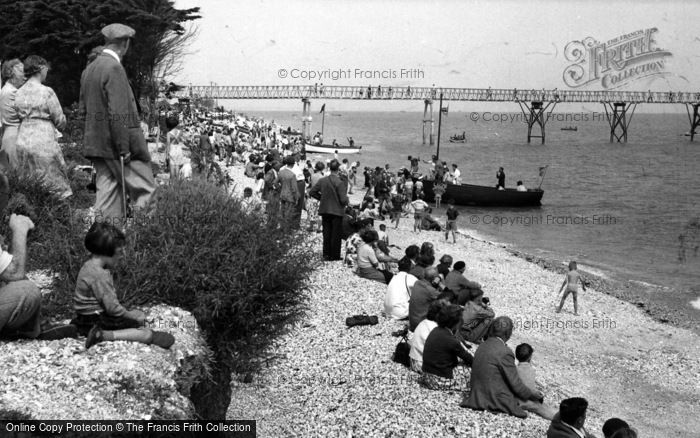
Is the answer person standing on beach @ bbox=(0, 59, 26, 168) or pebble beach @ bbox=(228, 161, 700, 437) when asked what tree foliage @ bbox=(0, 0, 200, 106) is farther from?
person standing on beach @ bbox=(0, 59, 26, 168)

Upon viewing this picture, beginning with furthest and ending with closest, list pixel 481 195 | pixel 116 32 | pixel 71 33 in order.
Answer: pixel 481 195 < pixel 71 33 < pixel 116 32

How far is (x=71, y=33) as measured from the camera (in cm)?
2309

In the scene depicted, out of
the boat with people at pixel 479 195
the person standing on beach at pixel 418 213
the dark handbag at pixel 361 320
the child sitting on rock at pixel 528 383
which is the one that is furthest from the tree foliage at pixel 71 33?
the child sitting on rock at pixel 528 383

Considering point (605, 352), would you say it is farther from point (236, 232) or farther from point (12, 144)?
point (12, 144)

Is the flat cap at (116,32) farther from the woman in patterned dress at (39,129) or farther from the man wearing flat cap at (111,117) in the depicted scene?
the woman in patterned dress at (39,129)

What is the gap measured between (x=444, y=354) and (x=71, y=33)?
18.9 m

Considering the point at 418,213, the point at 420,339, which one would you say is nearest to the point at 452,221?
the point at 418,213

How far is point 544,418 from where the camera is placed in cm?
784

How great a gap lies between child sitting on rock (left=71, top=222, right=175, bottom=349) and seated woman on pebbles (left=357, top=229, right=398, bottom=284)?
26.1 ft

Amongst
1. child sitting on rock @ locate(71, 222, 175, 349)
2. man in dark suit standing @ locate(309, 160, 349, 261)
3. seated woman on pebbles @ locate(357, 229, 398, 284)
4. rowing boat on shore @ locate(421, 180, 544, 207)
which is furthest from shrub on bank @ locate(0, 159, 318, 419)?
rowing boat on shore @ locate(421, 180, 544, 207)

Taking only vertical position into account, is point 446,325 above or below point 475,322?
above

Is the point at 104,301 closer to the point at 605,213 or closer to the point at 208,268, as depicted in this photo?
the point at 208,268

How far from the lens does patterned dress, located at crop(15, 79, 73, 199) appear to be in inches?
333

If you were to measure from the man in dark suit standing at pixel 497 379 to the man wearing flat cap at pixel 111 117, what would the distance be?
3.86 meters
